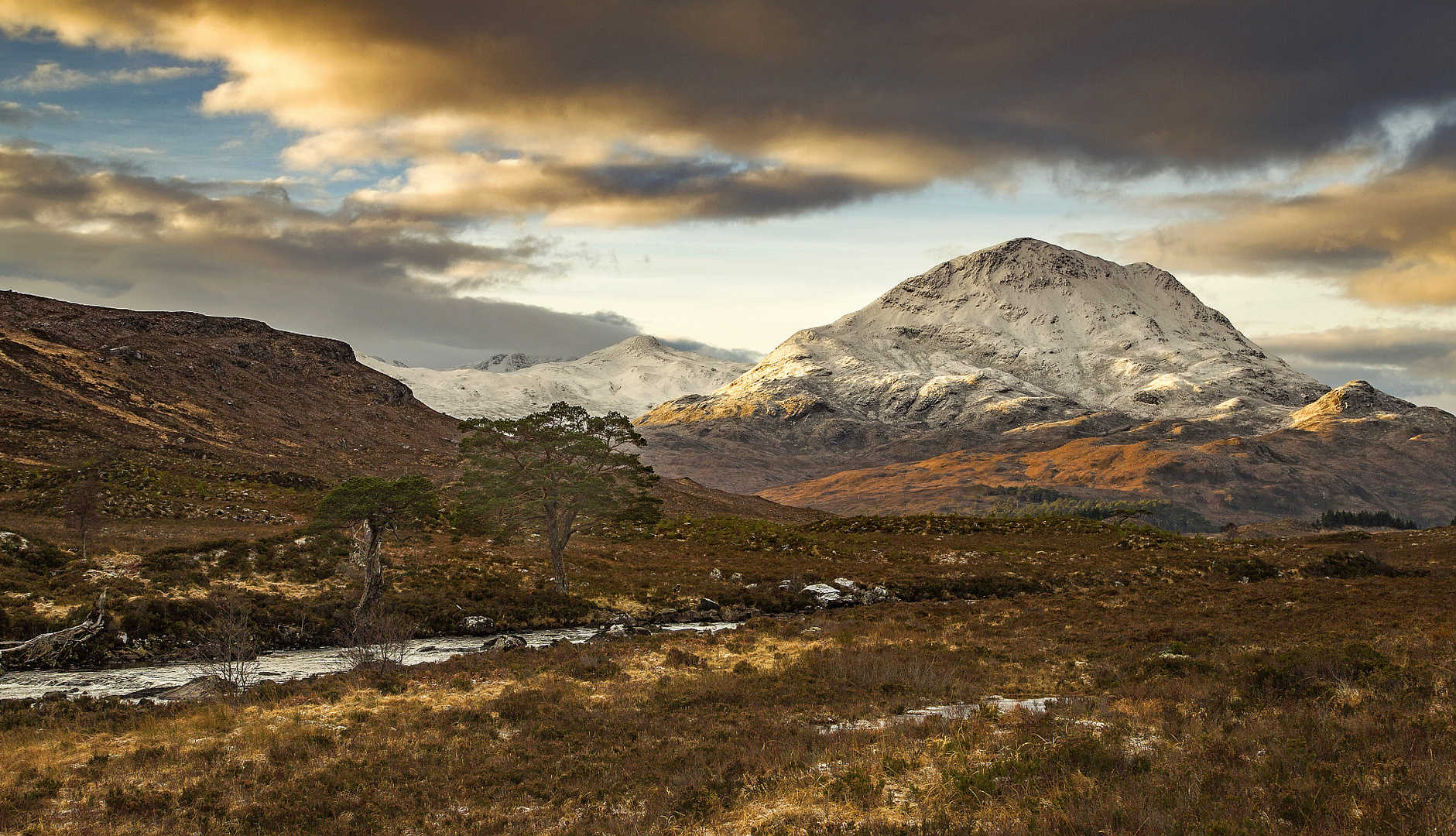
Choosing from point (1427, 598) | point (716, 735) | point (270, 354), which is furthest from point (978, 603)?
point (270, 354)

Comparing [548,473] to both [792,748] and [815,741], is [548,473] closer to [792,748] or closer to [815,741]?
[815,741]

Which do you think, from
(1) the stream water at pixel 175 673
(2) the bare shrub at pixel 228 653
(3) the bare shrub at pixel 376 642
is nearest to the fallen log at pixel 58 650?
(1) the stream water at pixel 175 673

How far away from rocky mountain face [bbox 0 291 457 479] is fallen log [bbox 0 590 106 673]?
60.9 meters

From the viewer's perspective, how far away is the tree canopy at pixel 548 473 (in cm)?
4441

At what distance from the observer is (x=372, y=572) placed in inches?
1469

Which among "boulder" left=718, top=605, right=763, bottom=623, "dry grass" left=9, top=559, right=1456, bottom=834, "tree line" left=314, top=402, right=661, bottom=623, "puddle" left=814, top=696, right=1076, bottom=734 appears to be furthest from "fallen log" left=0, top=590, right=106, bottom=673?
"boulder" left=718, top=605, right=763, bottom=623

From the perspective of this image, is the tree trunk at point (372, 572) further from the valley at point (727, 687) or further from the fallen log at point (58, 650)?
the fallen log at point (58, 650)

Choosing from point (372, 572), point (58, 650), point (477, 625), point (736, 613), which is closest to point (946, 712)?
point (736, 613)

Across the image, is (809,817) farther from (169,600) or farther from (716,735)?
(169,600)

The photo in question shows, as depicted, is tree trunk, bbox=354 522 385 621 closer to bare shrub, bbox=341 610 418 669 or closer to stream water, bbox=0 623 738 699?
bare shrub, bbox=341 610 418 669

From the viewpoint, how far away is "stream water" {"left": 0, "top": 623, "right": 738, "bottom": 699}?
26.8m

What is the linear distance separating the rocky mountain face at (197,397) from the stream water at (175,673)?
63.2 m

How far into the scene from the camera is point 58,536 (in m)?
46.5

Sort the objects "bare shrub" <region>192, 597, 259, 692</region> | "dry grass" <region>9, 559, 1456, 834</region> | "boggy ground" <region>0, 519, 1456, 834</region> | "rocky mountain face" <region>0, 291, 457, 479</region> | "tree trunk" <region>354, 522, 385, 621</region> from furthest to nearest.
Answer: "rocky mountain face" <region>0, 291, 457, 479</region>
"tree trunk" <region>354, 522, 385, 621</region>
"bare shrub" <region>192, 597, 259, 692</region>
"boggy ground" <region>0, 519, 1456, 834</region>
"dry grass" <region>9, 559, 1456, 834</region>
